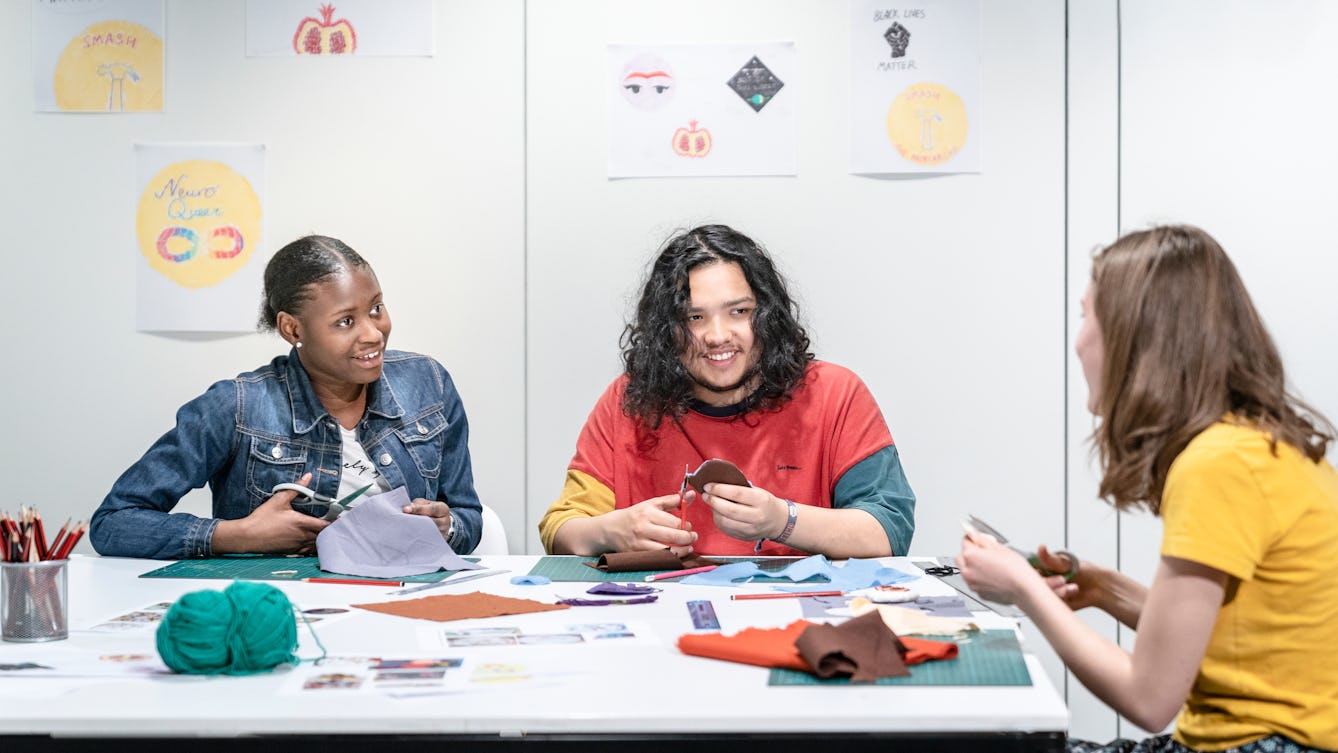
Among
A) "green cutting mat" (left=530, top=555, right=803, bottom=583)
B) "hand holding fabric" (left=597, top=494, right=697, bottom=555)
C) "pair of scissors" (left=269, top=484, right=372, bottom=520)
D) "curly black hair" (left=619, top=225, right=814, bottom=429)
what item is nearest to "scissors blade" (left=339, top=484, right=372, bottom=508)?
"pair of scissors" (left=269, top=484, right=372, bottom=520)

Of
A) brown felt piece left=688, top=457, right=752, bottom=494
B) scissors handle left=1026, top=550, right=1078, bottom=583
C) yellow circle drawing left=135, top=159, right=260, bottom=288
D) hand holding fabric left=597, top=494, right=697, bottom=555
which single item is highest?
yellow circle drawing left=135, top=159, right=260, bottom=288

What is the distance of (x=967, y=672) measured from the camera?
1430 millimetres

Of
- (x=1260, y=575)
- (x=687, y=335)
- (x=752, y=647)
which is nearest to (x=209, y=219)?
(x=687, y=335)

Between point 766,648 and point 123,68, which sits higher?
point 123,68

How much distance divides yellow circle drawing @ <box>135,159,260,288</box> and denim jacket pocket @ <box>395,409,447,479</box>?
0.89m

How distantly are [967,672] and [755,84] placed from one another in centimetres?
211

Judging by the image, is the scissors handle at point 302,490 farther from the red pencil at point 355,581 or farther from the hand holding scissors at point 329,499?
the red pencil at point 355,581

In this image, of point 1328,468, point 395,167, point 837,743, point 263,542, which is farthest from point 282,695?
point 395,167

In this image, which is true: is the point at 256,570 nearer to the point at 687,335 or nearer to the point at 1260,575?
the point at 687,335

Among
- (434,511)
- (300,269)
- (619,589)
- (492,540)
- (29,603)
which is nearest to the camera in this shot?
(29,603)

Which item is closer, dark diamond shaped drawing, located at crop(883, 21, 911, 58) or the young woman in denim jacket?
the young woman in denim jacket

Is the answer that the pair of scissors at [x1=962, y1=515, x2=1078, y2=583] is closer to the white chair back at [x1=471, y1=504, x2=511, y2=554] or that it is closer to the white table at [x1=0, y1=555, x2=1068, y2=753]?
the white table at [x1=0, y1=555, x2=1068, y2=753]

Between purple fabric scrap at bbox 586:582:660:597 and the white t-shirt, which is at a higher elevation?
the white t-shirt

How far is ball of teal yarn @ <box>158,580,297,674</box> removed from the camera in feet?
4.65
